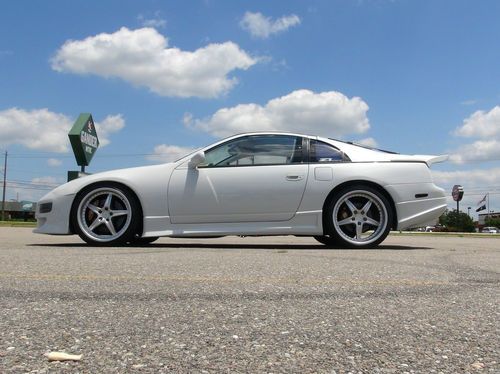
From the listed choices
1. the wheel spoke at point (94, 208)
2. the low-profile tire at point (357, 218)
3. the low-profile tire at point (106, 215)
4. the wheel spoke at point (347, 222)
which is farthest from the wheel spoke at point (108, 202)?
the wheel spoke at point (347, 222)

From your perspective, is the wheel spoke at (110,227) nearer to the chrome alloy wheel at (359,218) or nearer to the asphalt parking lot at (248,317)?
the asphalt parking lot at (248,317)

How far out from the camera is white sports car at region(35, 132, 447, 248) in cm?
613

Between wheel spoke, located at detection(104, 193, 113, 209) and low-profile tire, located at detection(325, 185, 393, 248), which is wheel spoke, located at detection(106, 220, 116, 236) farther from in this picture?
low-profile tire, located at detection(325, 185, 393, 248)

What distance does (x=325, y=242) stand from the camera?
24.4 ft

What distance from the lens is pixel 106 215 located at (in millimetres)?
6234

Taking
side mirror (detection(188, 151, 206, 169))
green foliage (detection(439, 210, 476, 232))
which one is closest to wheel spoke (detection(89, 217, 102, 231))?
side mirror (detection(188, 151, 206, 169))

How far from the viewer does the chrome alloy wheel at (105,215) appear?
6.20 metres

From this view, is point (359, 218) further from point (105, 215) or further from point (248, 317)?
point (248, 317)

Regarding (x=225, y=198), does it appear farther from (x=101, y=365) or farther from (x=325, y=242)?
(x=101, y=365)

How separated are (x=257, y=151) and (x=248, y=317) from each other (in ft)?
13.7

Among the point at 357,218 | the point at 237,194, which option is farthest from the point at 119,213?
the point at 357,218

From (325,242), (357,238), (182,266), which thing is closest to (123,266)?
(182,266)

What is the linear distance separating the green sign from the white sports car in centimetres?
1056

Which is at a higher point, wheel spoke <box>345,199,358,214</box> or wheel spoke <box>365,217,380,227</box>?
wheel spoke <box>345,199,358,214</box>
